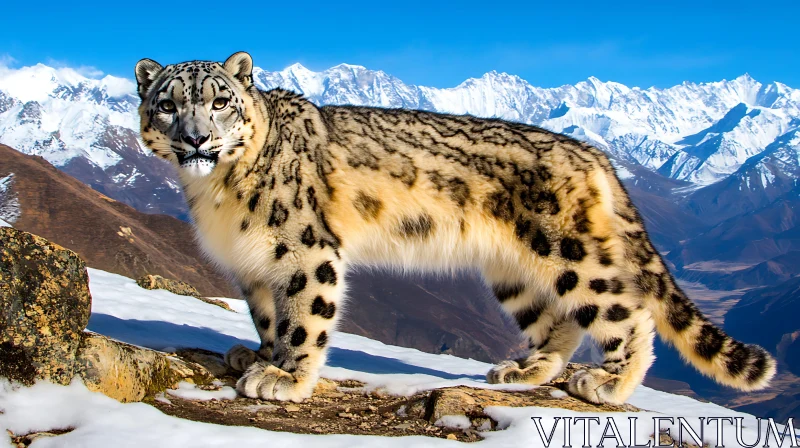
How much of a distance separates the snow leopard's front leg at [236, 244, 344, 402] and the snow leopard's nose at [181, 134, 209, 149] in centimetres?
129

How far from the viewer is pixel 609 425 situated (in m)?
6.30

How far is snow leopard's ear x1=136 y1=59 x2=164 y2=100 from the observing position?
669 cm

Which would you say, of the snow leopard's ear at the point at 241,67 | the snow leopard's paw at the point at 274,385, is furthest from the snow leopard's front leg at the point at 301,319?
the snow leopard's ear at the point at 241,67

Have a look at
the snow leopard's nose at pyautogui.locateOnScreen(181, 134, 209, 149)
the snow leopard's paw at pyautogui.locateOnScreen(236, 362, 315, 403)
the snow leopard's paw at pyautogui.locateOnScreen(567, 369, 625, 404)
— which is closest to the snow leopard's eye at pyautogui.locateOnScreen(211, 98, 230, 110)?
the snow leopard's nose at pyautogui.locateOnScreen(181, 134, 209, 149)

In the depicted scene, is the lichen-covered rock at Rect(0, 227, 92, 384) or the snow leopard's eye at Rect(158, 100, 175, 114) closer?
the lichen-covered rock at Rect(0, 227, 92, 384)

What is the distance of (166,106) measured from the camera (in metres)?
6.31

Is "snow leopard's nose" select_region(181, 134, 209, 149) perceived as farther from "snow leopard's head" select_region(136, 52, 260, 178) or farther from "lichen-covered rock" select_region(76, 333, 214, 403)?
"lichen-covered rock" select_region(76, 333, 214, 403)

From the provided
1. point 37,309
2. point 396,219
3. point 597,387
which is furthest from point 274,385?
point 597,387

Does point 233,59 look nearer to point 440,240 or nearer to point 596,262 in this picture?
point 440,240

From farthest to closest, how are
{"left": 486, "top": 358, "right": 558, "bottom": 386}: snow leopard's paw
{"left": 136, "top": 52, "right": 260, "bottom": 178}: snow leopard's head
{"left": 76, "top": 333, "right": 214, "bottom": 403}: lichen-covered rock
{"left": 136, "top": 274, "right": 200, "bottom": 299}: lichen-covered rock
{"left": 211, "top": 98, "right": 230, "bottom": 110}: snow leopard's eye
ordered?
{"left": 136, "top": 274, "right": 200, "bottom": 299}: lichen-covered rock
{"left": 486, "top": 358, "right": 558, "bottom": 386}: snow leopard's paw
{"left": 211, "top": 98, "right": 230, "bottom": 110}: snow leopard's eye
{"left": 136, "top": 52, "right": 260, "bottom": 178}: snow leopard's head
{"left": 76, "top": 333, "right": 214, "bottom": 403}: lichen-covered rock

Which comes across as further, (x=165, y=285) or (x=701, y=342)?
(x=165, y=285)

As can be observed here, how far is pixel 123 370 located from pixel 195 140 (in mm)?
2041

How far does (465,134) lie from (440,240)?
125 centimetres

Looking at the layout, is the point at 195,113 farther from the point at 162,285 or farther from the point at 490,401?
the point at 162,285
